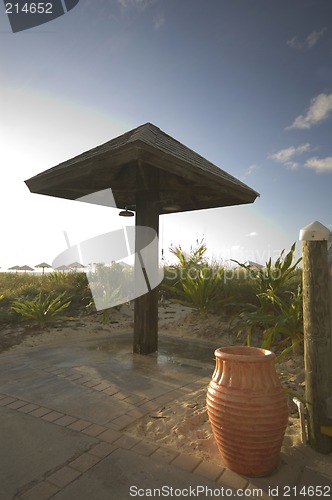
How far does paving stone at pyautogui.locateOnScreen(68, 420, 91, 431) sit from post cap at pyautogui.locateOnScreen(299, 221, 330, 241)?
2.32 m

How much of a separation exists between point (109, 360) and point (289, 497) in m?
3.24

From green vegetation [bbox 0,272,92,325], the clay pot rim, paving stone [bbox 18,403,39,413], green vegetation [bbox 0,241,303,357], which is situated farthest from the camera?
green vegetation [bbox 0,272,92,325]

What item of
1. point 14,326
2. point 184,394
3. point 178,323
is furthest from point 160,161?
point 14,326

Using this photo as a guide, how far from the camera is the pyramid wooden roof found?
371 cm

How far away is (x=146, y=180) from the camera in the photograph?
15.5 feet

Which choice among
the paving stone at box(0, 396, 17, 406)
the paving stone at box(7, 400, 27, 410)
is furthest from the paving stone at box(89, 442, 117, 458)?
the paving stone at box(0, 396, 17, 406)

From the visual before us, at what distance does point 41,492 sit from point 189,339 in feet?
15.3

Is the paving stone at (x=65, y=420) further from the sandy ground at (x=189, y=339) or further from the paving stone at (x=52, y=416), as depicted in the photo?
the sandy ground at (x=189, y=339)

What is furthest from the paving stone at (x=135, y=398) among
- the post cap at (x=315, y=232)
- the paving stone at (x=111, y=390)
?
the post cap at (x=315, y=232)

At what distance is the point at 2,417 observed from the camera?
278 cm

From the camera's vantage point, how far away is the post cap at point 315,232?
90.7 inches

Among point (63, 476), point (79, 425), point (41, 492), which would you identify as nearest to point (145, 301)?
point (79, 425)

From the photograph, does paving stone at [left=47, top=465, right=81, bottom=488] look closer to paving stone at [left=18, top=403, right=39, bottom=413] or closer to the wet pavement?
the wet pavement

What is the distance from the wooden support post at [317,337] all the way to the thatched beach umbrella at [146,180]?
209 centimetres
